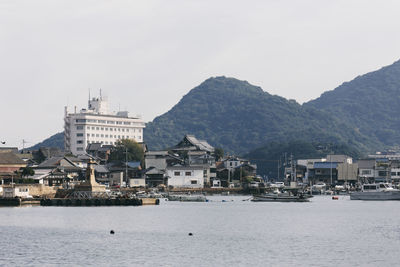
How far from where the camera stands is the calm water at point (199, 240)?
46875 mm

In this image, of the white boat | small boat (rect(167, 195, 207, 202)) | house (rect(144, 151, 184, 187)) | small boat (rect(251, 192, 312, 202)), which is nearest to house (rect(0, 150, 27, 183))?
small boat (rect(167, 195, 207, 202))

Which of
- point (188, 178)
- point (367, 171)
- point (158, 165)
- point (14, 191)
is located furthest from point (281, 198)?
point (367, 171)

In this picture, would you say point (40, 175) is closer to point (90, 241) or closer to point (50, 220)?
point (50, 220)

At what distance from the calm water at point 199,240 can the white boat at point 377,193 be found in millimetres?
44840

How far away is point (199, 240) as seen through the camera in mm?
59281

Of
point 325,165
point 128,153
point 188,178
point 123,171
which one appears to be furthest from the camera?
point 325,165

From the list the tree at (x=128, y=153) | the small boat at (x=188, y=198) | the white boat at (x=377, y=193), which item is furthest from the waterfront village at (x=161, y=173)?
the white boat at (x=377, y=193)

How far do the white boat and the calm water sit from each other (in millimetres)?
44840

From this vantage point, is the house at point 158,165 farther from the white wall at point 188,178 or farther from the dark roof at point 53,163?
the dark roof at point 53,163

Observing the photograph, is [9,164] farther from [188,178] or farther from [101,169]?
[188,178]

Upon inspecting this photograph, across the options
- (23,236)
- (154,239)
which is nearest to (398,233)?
(154,239)

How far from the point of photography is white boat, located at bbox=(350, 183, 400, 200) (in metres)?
131

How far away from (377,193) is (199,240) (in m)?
80.7

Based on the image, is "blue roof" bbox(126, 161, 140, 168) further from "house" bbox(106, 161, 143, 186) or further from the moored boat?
the moored boat
